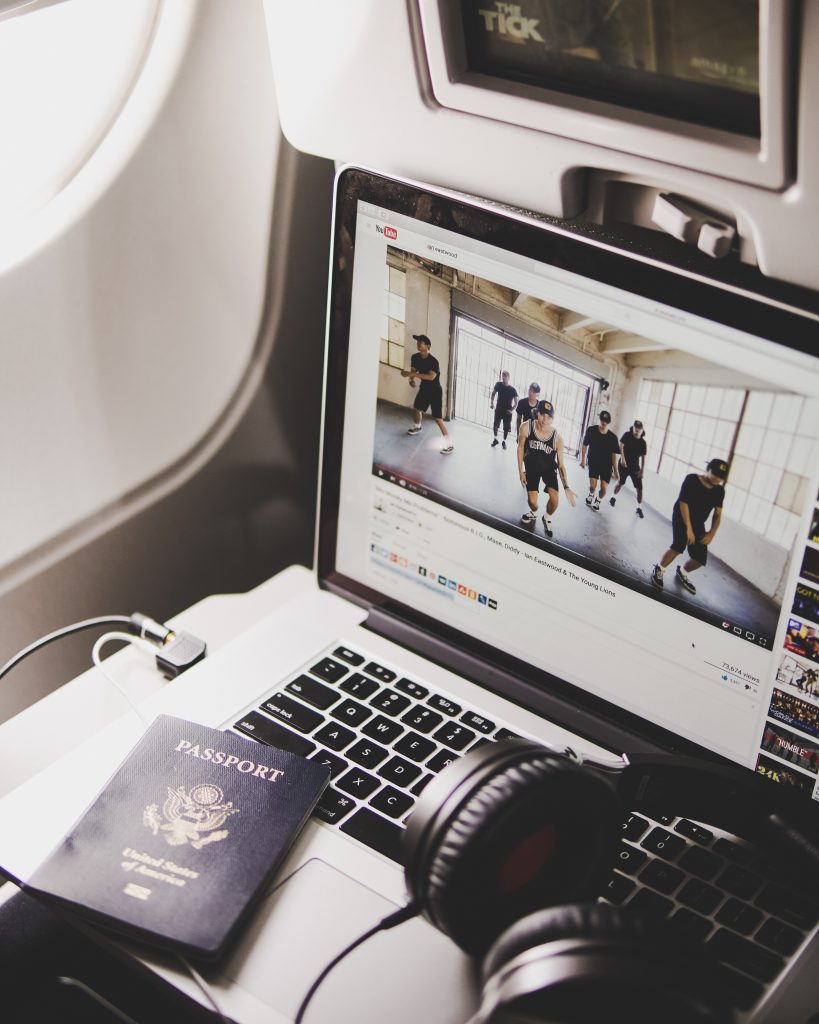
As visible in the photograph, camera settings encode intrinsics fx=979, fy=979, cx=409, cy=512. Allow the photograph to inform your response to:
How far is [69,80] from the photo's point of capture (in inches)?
28.9

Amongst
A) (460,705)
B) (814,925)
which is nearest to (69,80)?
(460,705)

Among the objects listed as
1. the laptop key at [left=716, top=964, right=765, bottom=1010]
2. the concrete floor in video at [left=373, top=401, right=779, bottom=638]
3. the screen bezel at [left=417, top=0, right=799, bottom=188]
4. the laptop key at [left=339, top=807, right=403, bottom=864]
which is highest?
the screen bezel at [left=417, top=0, right=799, bottom=188]

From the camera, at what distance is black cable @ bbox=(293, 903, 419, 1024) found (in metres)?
0.52

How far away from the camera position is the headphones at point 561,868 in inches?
15.4

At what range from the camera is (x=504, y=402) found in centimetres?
64

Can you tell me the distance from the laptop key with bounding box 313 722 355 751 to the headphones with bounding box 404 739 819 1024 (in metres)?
0.16

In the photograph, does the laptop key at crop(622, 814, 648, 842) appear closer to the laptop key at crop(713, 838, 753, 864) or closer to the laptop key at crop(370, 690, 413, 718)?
the laptop key at crop(713, 838, 753, 864)

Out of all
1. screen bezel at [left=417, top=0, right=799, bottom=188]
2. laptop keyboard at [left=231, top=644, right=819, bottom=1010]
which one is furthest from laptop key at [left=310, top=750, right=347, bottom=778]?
screen bezel at [left=417, top=0, right=799, bottom=188]

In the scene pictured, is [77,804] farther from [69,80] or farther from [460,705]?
[69,80]

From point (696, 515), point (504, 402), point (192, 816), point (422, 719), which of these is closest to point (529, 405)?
point (504, 402)

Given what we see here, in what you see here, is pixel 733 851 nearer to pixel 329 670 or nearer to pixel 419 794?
pixel 419 794

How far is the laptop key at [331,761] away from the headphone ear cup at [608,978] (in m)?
0.25

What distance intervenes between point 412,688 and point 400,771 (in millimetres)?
75

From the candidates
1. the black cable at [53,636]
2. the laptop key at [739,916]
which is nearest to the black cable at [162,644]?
the black cable at [53,636]
